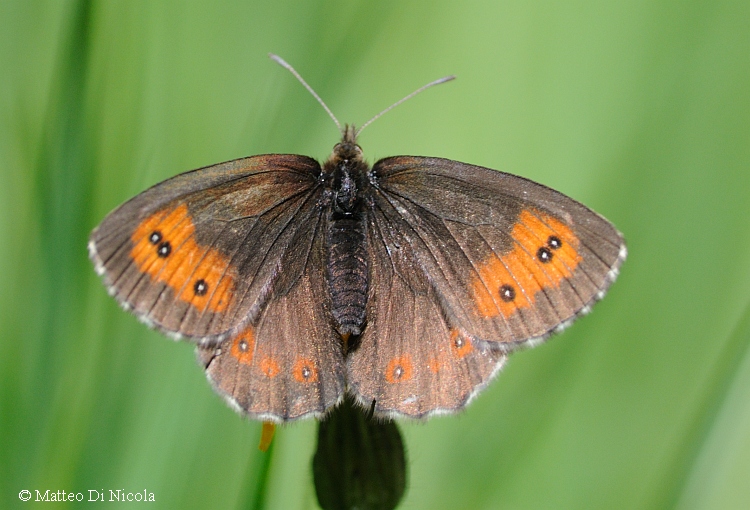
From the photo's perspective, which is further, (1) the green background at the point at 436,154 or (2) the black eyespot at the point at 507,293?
(2) the black eyespot at the point at 507,293

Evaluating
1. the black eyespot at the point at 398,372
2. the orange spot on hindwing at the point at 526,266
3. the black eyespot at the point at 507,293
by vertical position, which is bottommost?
the black eyespot at the point at 398,372

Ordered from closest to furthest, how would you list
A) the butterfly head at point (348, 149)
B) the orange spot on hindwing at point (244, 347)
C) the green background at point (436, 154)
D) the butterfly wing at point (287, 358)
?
the green background at point (436, 154), the butterfly wing at point (287, 358), the orange spot on hindwing at point (244, 347), the butterfly head at point (348, 149)

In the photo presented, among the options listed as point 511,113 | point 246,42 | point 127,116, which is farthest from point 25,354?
point 511,113

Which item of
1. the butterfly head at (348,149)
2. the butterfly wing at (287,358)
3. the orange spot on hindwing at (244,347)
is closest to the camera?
the butterfly wing at (287,358)

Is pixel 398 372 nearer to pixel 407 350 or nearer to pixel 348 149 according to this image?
pixel 407 350

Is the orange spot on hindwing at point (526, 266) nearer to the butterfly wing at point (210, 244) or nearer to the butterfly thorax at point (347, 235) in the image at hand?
the butterfly thorax at point (347, 235)

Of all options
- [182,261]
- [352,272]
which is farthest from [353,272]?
[182,261]

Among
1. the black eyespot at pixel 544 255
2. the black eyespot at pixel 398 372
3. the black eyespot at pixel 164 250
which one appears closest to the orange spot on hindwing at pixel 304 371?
the black eyespot at pixel 398 372

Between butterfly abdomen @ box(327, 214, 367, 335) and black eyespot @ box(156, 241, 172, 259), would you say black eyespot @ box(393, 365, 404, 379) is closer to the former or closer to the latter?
butterfly abdomen @ box(327, 214, 367, 335)
